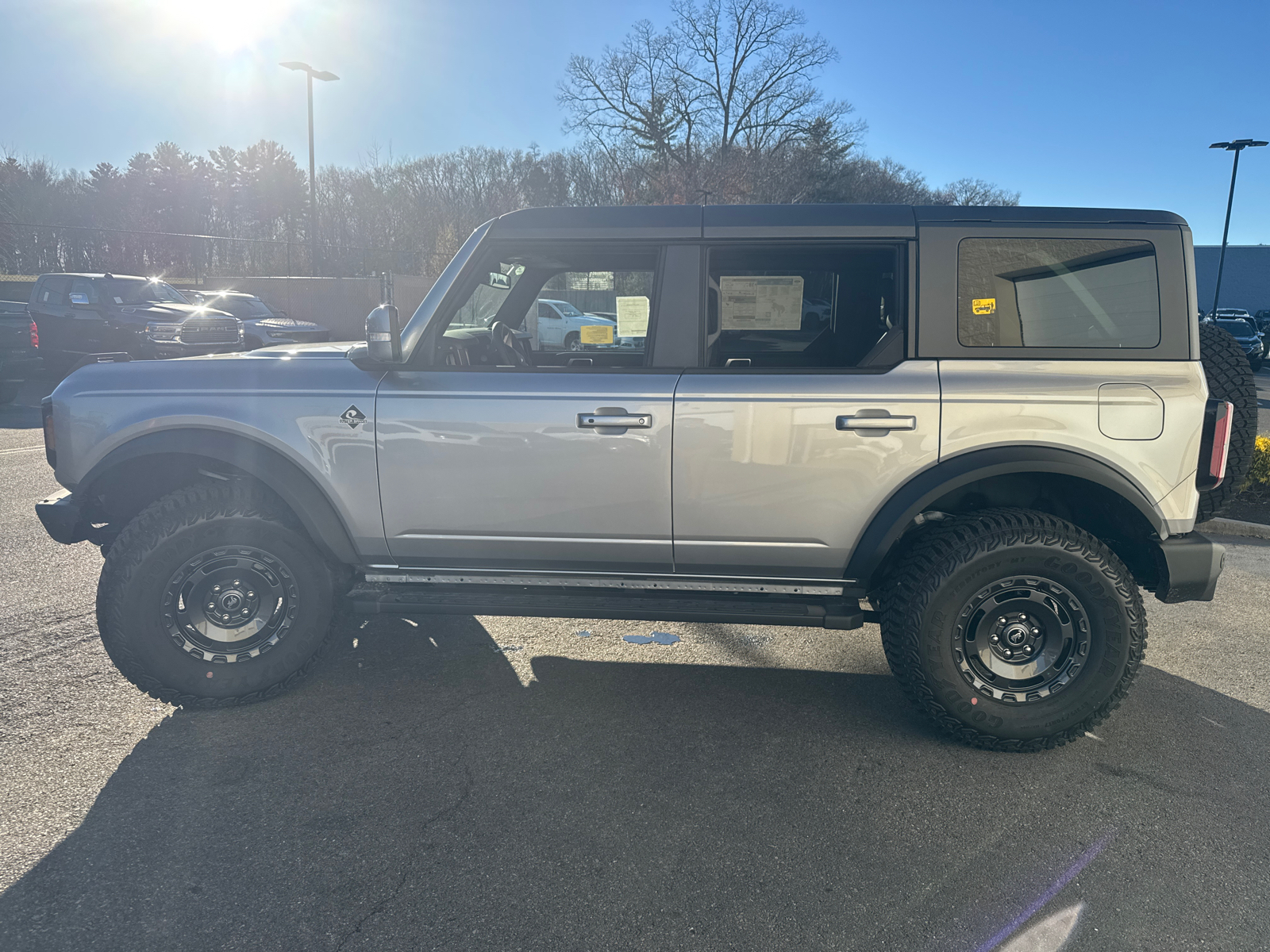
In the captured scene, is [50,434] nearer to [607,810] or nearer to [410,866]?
[410,866]

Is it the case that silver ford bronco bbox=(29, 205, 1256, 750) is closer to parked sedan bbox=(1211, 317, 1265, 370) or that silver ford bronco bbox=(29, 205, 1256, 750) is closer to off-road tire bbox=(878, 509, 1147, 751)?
off-road tire bbox=(878, 509, 1147, 751)

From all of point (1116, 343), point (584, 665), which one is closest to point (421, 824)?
point (584, 665)

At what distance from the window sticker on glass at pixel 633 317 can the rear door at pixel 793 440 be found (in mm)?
276

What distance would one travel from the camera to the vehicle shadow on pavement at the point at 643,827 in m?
2.27

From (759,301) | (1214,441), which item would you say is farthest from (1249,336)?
(759,301)

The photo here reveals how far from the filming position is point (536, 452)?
332 centimetres

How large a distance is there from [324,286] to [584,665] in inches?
1073

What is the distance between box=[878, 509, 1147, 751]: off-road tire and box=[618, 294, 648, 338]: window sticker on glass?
1.46 metres

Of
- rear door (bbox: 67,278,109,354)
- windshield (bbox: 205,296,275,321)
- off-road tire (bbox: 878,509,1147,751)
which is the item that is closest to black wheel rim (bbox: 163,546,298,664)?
off-road tire (bbox: 878,509,1147,751)

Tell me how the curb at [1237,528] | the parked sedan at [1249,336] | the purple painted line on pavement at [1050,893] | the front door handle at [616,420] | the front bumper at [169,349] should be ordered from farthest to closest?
the parked sedan at [1249,336] < the front bumper at [169,349] < the curb at [1237,528] < the front door handle at [616,420] < the purple painted line on pavement at [1050,893]

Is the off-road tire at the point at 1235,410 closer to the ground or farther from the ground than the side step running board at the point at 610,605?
farther from the ground

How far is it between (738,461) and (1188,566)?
1779 millimetres

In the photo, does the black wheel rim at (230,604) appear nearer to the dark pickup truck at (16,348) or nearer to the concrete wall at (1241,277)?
the dark pickup truck at (16,348)

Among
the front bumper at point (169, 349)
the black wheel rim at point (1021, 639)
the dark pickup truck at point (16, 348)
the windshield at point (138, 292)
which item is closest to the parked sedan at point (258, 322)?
the windshield at point (138, 292)
